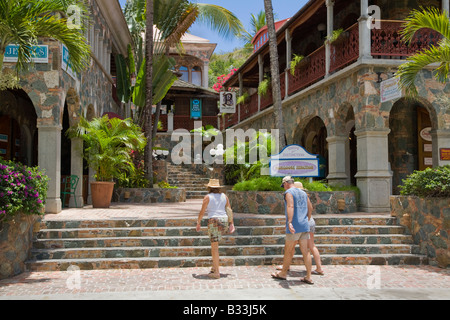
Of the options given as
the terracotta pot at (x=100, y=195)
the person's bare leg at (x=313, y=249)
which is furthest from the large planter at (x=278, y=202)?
Answer: the person's bare leg at (x=313, y=249)

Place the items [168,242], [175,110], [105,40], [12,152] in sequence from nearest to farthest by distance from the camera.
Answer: [168,242], [12,152], [105,40], [175,110]

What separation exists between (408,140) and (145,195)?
9249 millimetres

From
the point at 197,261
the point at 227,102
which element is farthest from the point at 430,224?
the point at 227,102

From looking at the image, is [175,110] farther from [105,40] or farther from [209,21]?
[105,40]

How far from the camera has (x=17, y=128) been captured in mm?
15695

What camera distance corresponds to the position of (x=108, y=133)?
43.4 ft

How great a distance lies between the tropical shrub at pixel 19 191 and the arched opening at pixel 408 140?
11244 millimetres

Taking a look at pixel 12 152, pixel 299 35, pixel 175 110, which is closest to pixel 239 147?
pixel 299 35

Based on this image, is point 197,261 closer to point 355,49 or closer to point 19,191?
point 19,191

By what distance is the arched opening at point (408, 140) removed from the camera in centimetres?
1479

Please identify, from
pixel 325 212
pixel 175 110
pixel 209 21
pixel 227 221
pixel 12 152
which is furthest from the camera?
pixel 175 110

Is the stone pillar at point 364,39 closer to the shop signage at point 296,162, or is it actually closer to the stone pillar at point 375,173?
the stone pillar at point 375,173

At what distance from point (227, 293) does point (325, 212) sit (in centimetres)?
617

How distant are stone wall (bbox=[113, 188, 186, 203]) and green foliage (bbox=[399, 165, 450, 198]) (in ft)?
30.3
